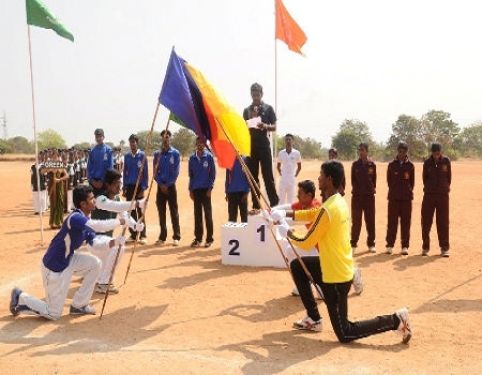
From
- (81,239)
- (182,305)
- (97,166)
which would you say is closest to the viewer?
(81,239)

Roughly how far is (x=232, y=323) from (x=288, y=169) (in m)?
7.46

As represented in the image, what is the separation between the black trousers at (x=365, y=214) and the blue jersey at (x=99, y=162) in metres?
5.16

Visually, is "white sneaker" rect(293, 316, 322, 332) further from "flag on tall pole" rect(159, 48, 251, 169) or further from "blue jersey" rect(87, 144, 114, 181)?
"blue jersey" rect(87, 144, 114, 181)

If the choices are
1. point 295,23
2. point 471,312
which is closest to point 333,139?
point 295,23

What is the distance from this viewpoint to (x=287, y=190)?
45.1ft

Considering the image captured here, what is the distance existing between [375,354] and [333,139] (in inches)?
2791

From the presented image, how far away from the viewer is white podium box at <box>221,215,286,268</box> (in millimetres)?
9383

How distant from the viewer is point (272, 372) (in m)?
5.05

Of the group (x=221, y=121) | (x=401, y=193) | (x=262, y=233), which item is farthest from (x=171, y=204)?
(x=401, y=193)

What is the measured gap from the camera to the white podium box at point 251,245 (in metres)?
9.38

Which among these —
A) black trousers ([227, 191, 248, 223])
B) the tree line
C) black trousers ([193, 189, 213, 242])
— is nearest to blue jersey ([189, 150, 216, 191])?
black trousers ([193, 189, 213, 242])

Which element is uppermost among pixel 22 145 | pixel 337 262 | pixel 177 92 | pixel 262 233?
pixel 177 92

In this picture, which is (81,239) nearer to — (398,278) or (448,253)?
(398,278)

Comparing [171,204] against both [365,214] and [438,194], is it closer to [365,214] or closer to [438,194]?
[365,214]
